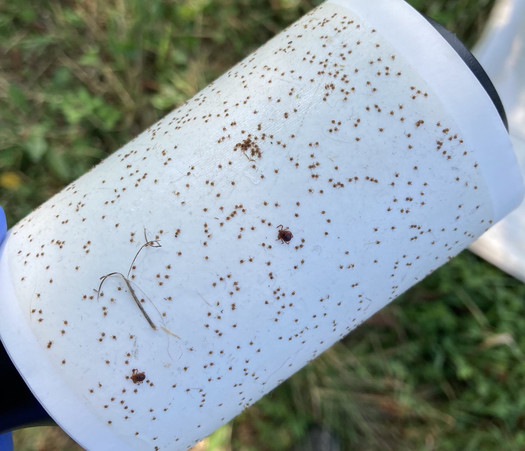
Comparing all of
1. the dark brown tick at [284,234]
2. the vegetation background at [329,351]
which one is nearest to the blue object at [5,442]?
the vegetation background at [329,351]

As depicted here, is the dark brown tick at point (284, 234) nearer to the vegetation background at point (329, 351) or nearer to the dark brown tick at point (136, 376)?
the dark brown tick at point (136, 376)

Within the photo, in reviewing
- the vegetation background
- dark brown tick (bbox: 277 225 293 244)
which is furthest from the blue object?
dark brown tick (bbox: 277 225 293 244)

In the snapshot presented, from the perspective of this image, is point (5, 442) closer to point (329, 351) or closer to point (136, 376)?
point (136, 376)

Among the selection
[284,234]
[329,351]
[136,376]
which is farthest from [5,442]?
[329,351]

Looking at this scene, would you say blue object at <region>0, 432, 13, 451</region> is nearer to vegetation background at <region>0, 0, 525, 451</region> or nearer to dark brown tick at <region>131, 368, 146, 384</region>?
dark brown tick at <region>131, 368, 146, 384</region>

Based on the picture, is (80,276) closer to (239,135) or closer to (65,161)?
(239,135)

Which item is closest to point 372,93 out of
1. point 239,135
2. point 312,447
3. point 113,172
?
point 239,135
